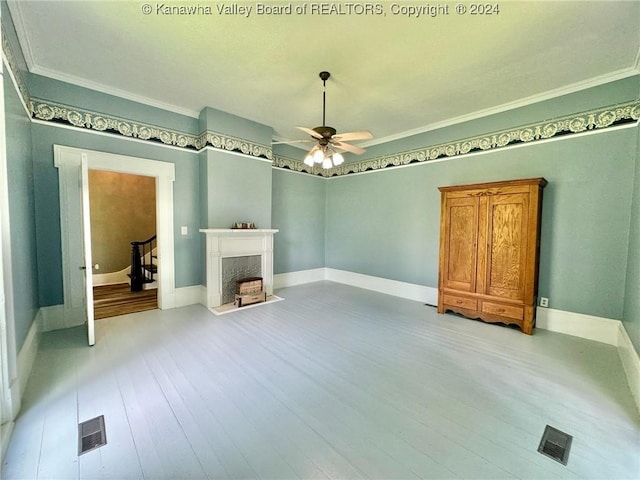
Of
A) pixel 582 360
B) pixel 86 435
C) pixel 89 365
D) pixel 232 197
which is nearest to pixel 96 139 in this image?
pixel 232 197

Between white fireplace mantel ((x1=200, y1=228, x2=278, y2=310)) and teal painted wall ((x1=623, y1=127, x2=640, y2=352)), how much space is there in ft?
14.2

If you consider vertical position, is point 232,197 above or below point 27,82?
below

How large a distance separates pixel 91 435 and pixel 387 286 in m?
4.42

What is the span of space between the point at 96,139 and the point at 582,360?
6066mm

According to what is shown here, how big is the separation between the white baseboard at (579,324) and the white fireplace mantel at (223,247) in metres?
4.11

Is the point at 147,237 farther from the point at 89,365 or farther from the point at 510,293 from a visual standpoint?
the point at 510,293

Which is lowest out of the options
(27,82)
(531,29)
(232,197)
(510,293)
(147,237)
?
(510,293)

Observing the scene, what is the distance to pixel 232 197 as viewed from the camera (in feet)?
13.9

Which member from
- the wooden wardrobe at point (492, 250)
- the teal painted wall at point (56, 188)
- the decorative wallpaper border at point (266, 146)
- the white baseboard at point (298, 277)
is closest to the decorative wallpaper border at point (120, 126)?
the decorative wallpaper border at point (266, 146)

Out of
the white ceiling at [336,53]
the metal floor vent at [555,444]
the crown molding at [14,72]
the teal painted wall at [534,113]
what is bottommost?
the metal floor vent at [555,444]

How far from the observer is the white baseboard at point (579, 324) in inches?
116

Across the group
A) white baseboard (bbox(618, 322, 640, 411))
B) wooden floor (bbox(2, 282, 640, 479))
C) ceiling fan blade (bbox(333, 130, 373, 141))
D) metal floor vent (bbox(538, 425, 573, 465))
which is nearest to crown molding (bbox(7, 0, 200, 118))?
ceiling fan blade (bbox(333, 130, 373, 141))

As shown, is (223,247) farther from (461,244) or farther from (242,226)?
(461,244)

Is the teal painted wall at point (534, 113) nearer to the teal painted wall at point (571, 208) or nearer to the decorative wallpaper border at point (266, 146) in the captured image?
the decorative wallpaper border at point (266, 146)
